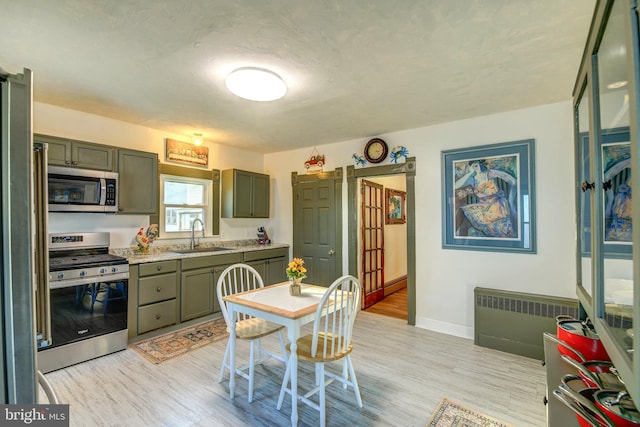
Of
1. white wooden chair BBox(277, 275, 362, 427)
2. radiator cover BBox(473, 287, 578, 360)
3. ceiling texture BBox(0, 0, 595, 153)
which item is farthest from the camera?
radiator cover BBox(473, 287, 578, 360)

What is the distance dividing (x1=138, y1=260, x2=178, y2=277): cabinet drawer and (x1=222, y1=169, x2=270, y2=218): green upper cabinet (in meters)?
1.29

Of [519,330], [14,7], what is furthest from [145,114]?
[519,330]

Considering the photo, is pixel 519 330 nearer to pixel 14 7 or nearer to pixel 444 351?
pixel 444 351

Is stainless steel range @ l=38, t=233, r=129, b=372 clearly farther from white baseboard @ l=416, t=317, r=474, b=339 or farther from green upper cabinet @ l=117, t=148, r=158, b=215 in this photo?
white baseboard @ l=416, t=317, r=474, b=339

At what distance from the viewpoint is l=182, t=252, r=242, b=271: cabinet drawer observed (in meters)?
3.66

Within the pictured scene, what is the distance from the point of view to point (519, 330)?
297 centimetres

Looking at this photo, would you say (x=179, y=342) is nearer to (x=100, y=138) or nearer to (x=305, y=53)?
(x=100, y=138)

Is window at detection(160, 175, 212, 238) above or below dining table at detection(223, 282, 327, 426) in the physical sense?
above

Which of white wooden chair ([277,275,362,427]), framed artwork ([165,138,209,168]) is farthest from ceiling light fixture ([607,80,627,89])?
framed artwork ([165,138,209,168])

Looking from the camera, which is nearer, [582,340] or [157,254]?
[582,340]

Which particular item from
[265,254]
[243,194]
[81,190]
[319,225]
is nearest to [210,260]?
[265,254]

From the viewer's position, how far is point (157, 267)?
11.1 ft

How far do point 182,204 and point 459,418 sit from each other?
4.13 meters

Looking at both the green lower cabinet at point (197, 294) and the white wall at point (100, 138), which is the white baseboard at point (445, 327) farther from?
the white wall at point (100, 138)
